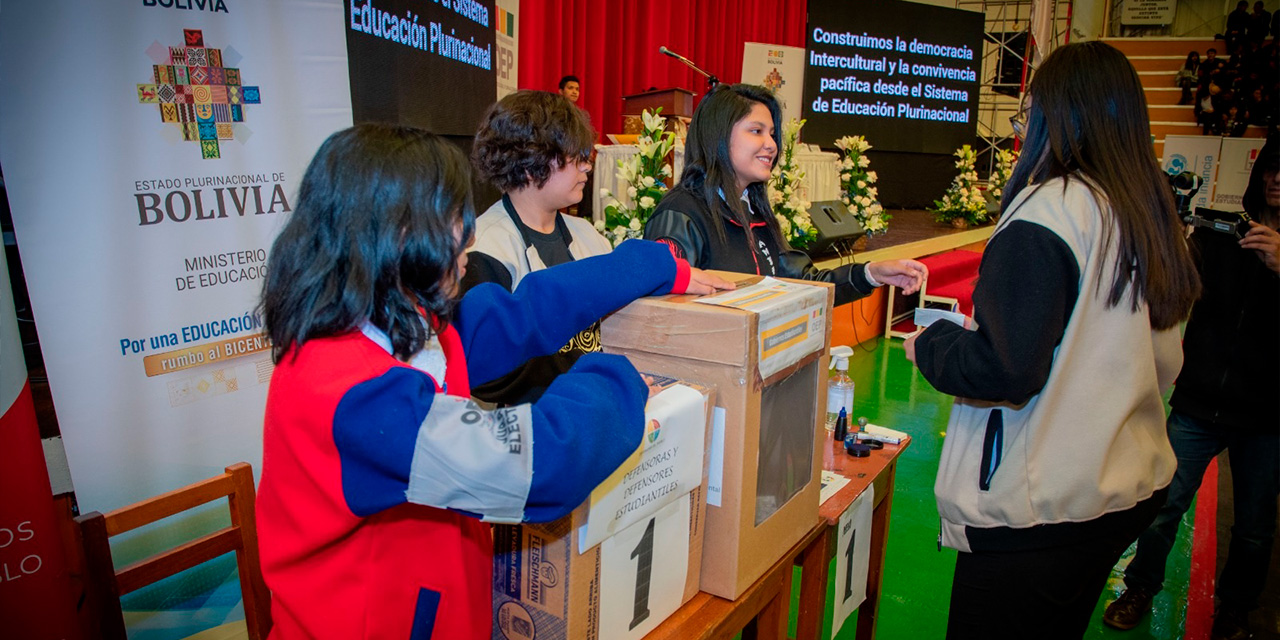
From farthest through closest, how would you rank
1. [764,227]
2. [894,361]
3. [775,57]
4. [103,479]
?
[775,57] < [894,361] < [103,479] < [764,227]

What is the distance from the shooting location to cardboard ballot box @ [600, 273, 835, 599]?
3.16ft

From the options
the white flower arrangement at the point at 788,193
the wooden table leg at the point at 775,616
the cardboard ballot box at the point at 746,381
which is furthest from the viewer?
the white flower arrangement at the point at 788,193

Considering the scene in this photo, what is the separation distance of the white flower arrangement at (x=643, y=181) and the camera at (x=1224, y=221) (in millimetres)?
1718

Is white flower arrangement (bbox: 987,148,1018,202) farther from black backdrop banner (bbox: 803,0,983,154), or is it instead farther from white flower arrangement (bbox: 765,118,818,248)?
white flower arrangement (bbox: 765,118,818,248)

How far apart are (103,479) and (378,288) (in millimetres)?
1774

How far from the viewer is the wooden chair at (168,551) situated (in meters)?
1.21

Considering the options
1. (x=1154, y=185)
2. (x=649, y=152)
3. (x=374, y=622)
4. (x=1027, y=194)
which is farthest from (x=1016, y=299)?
(x=649, y=152)

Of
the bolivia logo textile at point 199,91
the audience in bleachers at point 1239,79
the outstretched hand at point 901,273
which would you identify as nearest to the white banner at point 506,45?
the bolivia logo textile at point 199,91

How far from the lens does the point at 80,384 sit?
194 centimetres

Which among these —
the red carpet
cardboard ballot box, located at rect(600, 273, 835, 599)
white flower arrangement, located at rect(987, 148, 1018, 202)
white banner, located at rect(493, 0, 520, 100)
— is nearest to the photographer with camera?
the red carpet

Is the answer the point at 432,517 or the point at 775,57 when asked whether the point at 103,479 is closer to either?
the point at 432,517

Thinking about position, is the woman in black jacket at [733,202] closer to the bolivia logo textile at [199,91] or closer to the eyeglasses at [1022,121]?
the eyeglasses at [1022,121]

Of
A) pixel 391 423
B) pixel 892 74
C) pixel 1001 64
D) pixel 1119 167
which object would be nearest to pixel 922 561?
pixel 1119 167

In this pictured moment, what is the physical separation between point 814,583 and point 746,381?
2.19 ft
